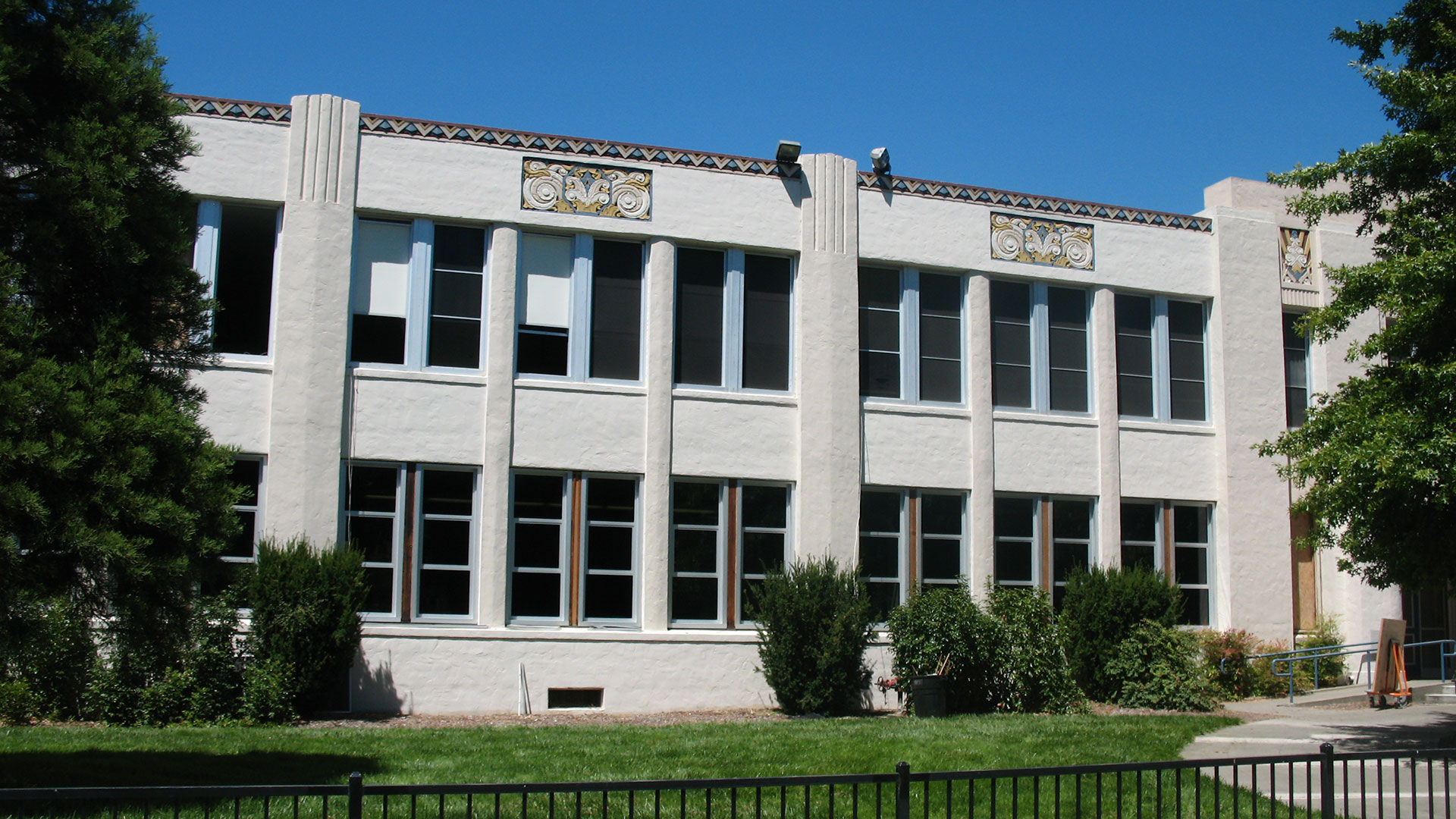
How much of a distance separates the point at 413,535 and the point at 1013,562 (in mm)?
9192

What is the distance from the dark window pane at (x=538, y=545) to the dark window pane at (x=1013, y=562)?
691 cm

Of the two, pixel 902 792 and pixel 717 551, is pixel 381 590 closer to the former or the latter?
pixel 717 551

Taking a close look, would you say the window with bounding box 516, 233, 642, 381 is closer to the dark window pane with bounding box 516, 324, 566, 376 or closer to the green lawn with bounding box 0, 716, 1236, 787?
the dark window pane with bounding box 516, 324, 566, 376

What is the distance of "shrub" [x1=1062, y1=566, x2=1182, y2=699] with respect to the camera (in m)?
18.6

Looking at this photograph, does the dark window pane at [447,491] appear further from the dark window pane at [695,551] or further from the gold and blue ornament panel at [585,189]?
the gold and blue ornament panel at [585,189]

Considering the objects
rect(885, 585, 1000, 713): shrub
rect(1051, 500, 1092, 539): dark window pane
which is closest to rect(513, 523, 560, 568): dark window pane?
rect(885, 585, 1000, 713): shrub

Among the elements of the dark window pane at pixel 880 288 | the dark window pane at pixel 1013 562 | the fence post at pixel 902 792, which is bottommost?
the fence post at pixel 902 792

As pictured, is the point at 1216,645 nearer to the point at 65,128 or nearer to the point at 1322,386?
the point at 1322,386

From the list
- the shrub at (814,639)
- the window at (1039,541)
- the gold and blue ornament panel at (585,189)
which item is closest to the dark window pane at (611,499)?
the shrub at (814,639)

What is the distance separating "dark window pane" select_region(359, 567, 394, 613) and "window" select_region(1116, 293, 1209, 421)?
38.7 feet

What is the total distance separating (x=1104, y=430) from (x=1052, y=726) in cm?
726

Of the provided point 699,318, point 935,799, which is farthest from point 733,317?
point 935,799

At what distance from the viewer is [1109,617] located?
733 inches

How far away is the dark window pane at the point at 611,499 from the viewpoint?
1789cm
